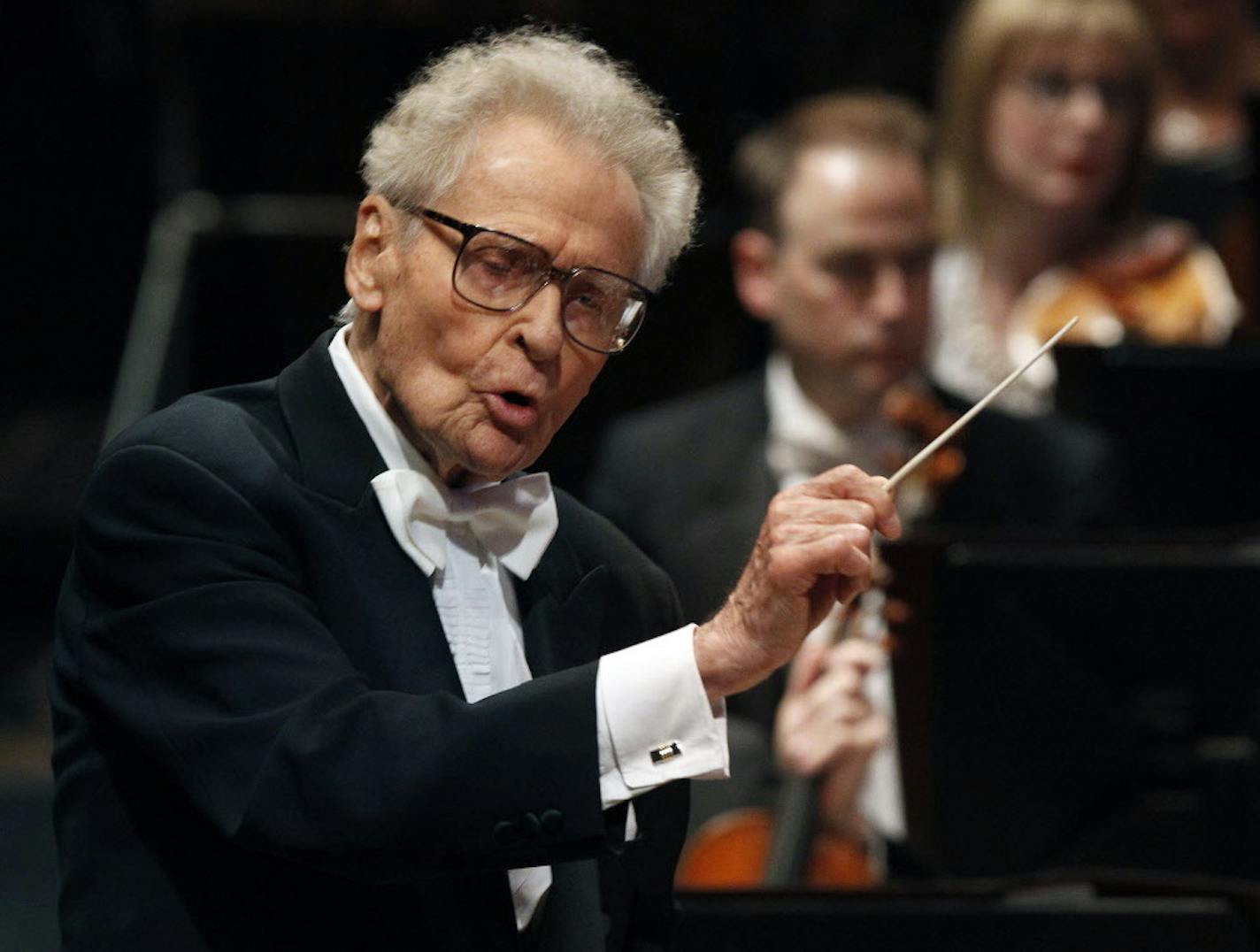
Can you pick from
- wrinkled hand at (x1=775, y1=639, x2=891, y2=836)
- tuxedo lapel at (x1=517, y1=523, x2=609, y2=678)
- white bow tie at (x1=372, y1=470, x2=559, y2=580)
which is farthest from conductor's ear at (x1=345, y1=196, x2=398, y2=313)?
wrinkled hand at (x1=775, y1=639, x2=891, y2=836)

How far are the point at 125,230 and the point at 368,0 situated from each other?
0.82m

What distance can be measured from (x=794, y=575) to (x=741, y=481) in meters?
2.00

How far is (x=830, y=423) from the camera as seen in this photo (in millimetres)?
3414

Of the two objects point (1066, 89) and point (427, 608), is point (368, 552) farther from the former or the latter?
point (1066, 89)

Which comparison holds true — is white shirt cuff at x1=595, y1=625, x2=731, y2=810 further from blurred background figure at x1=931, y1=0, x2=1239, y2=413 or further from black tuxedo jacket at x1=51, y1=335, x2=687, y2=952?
blurred background figure at x1=931, y1=0, x2=1239, y2=413

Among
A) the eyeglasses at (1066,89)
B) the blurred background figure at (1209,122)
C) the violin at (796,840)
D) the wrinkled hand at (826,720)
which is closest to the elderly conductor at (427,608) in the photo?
the wrinkled hand at (826,720)

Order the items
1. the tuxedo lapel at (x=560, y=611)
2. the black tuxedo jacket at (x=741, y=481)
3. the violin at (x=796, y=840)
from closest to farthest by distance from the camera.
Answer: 1. the tuxedo lapel at (x=560, y=611)
2. the violin at (x=796, y=840)
3. the black tuxedo jacket at (x=741, y=481)

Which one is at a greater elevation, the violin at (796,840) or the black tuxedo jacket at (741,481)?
the black tuxedo jacket at (741,481)

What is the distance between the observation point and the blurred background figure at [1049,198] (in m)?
3.63

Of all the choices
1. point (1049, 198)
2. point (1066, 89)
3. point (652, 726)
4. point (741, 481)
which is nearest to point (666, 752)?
point (652, 726)

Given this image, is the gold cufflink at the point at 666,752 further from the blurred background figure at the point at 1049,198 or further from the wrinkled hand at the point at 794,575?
the blurred background figure at the point at 1049,198

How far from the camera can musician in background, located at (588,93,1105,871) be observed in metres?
3.01

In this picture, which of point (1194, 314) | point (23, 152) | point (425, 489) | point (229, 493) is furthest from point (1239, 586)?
point (23, 152)

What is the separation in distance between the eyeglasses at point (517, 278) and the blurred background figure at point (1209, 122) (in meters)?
2.55
